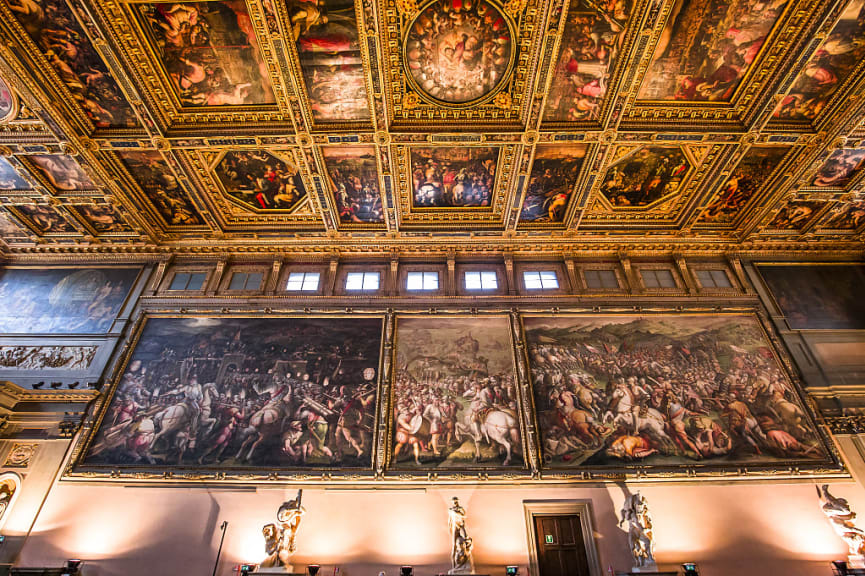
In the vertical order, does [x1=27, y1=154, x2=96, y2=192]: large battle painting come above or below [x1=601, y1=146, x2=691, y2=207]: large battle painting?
below

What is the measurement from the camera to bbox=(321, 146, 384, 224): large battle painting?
11688 millimetres

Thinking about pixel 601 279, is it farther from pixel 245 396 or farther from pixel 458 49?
pixel 245 396

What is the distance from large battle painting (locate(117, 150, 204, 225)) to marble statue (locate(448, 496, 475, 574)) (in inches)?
452

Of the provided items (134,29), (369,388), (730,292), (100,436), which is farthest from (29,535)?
(730,292)

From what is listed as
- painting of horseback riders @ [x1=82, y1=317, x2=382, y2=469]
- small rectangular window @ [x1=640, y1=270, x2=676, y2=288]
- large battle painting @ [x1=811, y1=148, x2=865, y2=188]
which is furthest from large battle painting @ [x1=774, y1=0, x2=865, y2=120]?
painting of horseback riders @ [x1=82, y1=317, x2=382, y2=469]

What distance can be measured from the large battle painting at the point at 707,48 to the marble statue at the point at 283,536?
12818 millimetres

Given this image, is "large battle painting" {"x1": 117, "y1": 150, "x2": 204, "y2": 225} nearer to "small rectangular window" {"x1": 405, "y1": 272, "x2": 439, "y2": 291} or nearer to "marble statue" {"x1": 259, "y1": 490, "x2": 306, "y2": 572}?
"small rectangular window" {"x1": 405, "y1": 272, "x2": 439, "y2": 291}

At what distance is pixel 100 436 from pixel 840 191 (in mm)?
21814

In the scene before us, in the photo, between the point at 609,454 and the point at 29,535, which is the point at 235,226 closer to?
the point at 29,535

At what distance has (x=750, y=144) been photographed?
11227mm

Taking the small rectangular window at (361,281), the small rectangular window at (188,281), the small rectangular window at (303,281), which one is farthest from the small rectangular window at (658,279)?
the small rectangular window at (188,281)

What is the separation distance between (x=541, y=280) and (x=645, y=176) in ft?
14.1

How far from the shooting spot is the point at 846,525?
930 cm

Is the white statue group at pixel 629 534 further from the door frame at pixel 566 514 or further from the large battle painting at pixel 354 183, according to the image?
the large battle painting at pixel 354 183
